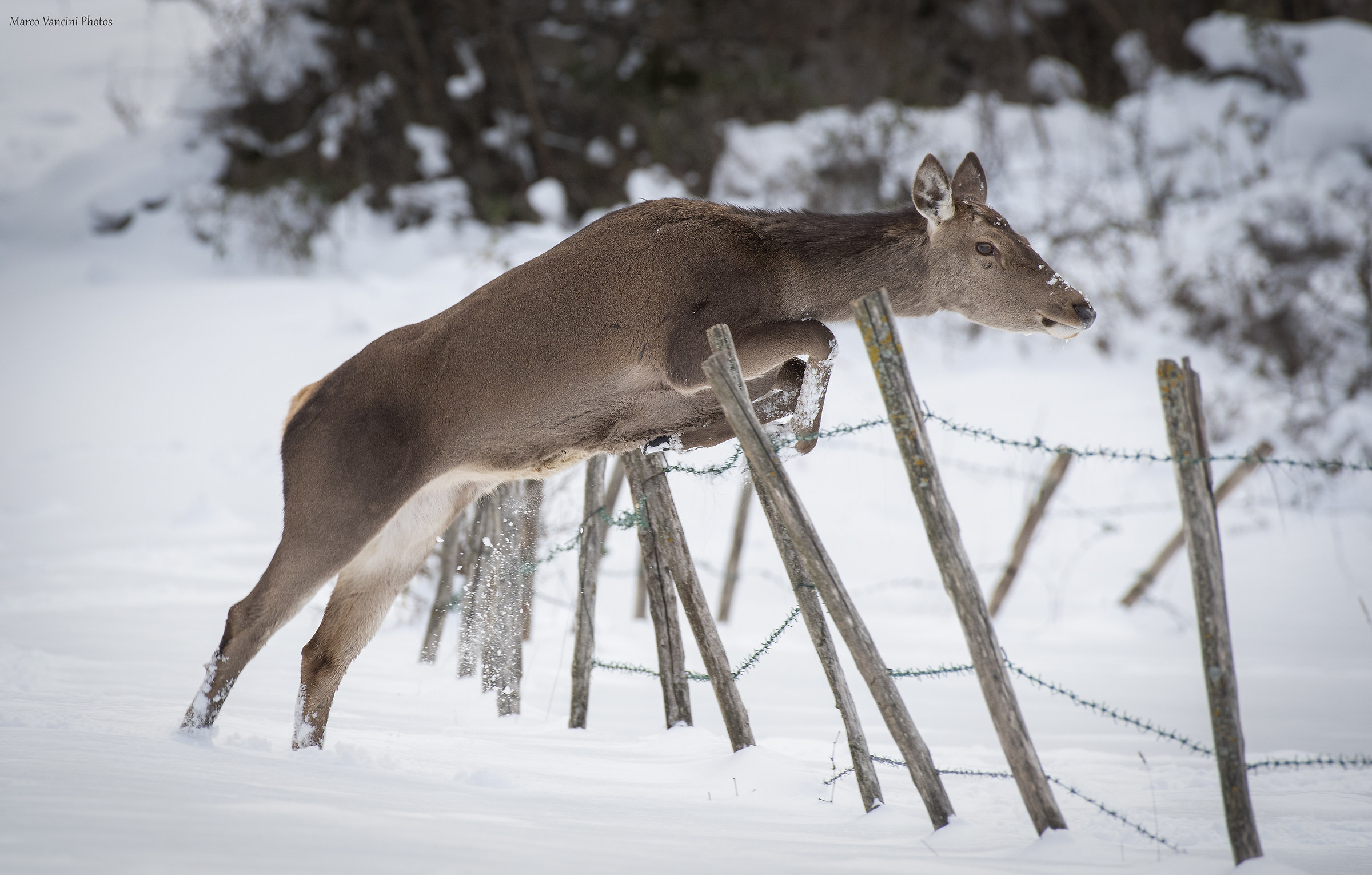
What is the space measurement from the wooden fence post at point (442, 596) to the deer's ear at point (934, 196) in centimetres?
371

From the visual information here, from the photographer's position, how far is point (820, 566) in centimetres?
341

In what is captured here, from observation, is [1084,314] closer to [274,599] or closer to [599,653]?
[274,599]

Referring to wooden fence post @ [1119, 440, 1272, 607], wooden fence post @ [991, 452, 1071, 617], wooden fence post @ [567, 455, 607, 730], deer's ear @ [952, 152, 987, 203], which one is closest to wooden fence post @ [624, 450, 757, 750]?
wooden fence post @ [567, 455, 607, 730]

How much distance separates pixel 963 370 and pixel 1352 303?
5.10 m

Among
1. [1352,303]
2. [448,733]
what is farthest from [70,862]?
[1352,303]

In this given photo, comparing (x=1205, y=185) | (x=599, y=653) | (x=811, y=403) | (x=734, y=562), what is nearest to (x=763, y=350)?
(x=811, y=403)

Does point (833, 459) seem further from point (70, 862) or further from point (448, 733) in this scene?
point (70, 862)

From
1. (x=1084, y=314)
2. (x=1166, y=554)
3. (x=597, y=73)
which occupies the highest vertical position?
(x=597, y=73)

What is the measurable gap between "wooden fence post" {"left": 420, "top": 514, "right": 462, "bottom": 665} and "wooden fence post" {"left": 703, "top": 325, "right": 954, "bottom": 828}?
12.0 feet

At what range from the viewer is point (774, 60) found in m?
19.9

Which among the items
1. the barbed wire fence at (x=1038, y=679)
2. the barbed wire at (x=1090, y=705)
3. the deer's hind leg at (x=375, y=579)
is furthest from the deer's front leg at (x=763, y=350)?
the deer's hind leg at (x=375, y=579)

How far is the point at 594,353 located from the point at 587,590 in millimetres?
1835

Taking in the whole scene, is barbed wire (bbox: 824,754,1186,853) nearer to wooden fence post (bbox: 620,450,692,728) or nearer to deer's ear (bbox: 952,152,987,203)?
wooden fence post (bbox: 620,450,692,728)

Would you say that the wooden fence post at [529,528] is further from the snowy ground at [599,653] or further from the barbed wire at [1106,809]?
the barbed wire at [1106,809]
